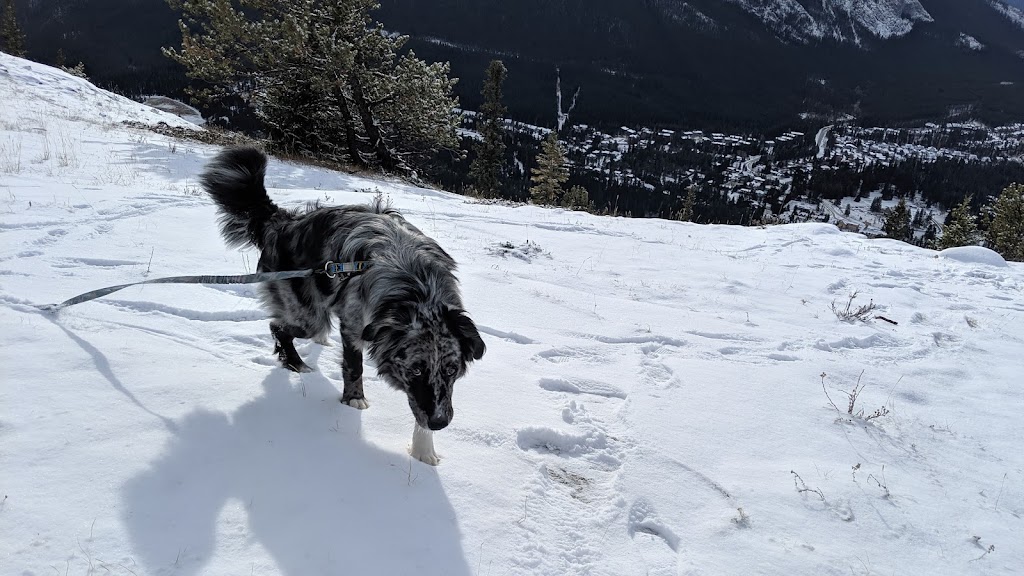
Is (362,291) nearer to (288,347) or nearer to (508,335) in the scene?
(288,347)

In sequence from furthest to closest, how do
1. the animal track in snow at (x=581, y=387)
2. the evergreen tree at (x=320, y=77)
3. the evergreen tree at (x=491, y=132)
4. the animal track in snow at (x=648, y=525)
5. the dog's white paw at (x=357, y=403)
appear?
the evergreen tree at (x=491, y=132), the evergreen tree at (x=320, y=77), the animal track in snow at (x=581, y=387), the dog's white paw at (x=357, y=403), the animal track in snow at (x=648, y=525)

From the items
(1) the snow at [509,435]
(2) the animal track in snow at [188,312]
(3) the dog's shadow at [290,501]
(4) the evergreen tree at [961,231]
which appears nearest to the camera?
(3) the dog's shadow at [290,501]

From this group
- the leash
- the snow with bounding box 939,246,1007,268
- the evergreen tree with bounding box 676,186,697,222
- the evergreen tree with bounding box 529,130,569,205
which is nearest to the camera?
the leash

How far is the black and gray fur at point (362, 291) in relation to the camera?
3340 millimetres

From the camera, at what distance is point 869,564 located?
318 centimetres

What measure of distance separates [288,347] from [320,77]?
57.8 ft

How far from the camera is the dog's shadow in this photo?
272cm

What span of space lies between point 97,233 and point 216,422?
5.06 meters

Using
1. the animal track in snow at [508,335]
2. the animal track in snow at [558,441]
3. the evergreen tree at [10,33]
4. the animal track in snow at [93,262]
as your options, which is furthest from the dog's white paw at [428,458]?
the evergreen tree at [10,33]

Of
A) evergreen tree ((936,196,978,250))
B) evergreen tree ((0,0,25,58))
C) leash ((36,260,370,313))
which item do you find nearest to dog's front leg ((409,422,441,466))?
leash ((36,260,370,313))

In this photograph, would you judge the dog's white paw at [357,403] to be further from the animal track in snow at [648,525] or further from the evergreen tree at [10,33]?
the evergreen tree at [10,33]

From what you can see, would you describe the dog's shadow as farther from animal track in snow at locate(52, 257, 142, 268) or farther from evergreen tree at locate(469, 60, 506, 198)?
evergreen tree at locate(469, 60, 506, 198)

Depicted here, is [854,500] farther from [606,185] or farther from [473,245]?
[606,185]

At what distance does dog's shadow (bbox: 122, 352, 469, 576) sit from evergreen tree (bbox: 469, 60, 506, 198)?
42355mm
